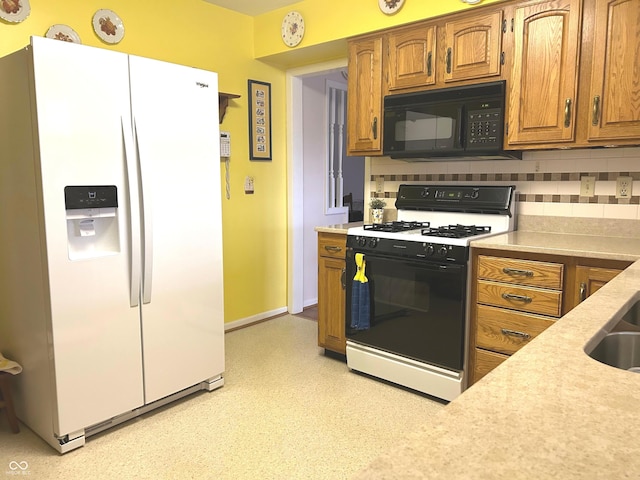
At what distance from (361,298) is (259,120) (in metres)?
1.88

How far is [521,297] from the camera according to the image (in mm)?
2350

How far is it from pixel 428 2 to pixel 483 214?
4.31 feet

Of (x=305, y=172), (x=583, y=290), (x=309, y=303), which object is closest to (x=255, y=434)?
(x=583, y=290)

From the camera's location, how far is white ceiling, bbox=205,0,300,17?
11.6 feet

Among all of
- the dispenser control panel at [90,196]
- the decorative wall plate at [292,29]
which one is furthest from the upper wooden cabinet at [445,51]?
the dispenser control panel at [90,196]

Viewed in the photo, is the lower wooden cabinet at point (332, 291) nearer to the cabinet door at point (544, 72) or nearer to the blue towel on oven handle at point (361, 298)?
the blue towel on oven handle at point (361, 298)

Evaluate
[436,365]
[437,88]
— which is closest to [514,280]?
[436,365]

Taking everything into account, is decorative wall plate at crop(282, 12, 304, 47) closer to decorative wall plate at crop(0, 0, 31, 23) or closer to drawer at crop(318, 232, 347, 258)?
drawer at crop(318, 232, 347, 258)

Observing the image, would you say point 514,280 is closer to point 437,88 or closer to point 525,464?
point 437,88

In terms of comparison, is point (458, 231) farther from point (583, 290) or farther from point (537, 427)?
point (537, 427)

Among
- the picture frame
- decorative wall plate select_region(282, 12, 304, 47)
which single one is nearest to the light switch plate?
the picture frame

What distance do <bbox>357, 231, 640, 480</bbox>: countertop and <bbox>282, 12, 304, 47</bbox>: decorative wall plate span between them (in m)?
3.18

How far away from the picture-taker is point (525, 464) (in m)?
0.56

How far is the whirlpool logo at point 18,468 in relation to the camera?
79.7 inches
